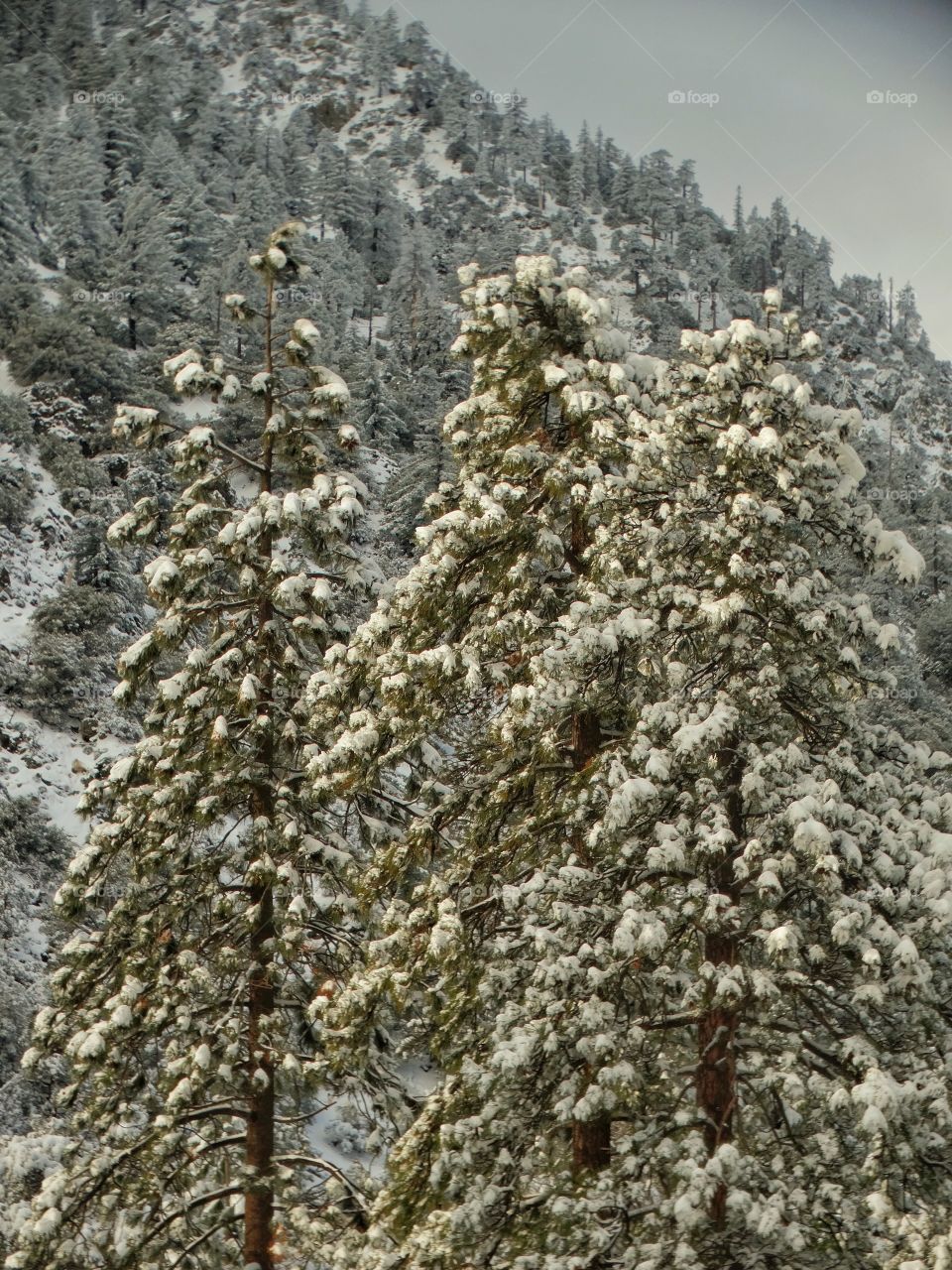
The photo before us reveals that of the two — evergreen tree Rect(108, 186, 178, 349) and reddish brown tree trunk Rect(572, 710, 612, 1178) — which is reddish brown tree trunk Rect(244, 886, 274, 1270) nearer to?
reddish brown tree trunk Rect(572, 710, 612, 1178)

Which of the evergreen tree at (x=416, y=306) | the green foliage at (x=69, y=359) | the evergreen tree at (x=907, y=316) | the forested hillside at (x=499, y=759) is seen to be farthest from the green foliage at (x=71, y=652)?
the evergreen tree at (x=907, y=316)

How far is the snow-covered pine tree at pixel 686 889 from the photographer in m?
6.89

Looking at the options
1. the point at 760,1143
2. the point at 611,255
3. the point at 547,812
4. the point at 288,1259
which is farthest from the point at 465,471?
the point at 611,255

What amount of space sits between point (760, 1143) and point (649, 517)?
4563 mm

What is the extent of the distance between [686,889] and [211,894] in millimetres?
4805

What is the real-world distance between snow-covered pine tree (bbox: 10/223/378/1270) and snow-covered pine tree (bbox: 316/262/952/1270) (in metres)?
1.53

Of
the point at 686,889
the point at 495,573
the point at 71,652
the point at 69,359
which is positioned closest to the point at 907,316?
the point at 69,359

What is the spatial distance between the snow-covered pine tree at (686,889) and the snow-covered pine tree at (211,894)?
1.53 meters

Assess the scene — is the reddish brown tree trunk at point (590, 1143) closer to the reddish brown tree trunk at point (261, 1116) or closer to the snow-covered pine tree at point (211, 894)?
the snow-covered pine tree at point (211, 894)

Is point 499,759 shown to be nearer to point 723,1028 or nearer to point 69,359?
point 723,1028

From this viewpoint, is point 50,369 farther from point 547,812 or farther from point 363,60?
point 363,60

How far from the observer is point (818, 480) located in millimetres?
7965

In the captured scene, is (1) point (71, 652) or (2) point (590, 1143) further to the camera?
(1) point (71, 652)

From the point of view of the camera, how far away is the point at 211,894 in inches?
414
